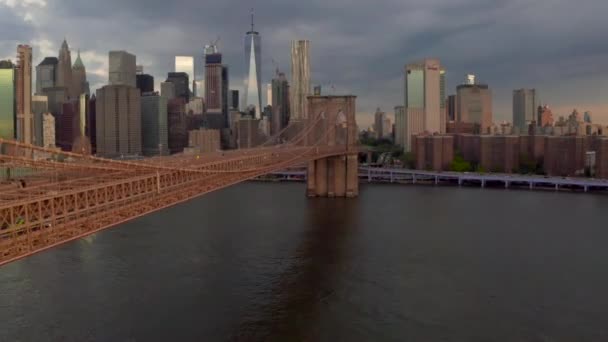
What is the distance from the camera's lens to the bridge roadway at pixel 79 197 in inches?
359

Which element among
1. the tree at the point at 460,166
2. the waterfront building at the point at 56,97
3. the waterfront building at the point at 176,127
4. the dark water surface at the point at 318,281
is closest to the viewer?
the dark water surface at the point at 318,281

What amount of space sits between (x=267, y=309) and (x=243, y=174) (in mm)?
7740

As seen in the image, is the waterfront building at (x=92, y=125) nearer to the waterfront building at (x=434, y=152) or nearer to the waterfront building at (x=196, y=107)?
the waterfront building at (x=196, y=107)

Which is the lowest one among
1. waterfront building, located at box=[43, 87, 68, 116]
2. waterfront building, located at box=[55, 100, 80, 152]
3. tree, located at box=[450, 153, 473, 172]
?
tree, located at box=[450, 153, 473, 172]

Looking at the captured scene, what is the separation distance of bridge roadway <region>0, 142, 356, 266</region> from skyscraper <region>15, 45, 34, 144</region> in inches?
1916

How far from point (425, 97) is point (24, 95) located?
7092 cm

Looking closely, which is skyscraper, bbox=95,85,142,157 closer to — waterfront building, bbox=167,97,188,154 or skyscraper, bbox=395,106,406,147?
waterfront building, bbox=167,97,188,154

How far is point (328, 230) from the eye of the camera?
23.3 metres

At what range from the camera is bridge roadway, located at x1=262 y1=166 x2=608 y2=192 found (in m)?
40.0

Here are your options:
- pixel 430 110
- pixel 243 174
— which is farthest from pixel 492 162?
pixel 430 110

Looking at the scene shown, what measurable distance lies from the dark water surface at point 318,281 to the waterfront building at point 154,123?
6300 cm

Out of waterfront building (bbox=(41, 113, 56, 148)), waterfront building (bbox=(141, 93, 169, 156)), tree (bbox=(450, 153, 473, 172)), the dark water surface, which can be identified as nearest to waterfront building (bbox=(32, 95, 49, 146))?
waterfront building (bbox=(41, 113, 56, 148))

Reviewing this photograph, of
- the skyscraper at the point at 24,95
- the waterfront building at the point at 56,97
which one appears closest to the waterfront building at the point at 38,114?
the skyscraper at the point at 24,95

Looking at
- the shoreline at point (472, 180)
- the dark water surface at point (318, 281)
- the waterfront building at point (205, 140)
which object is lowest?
the dark water surface at point (318, 281)
